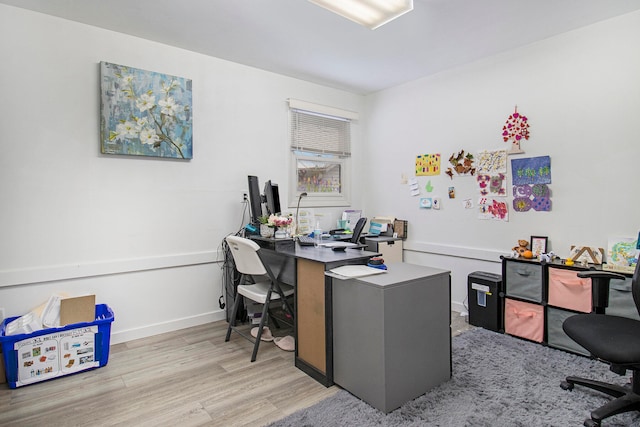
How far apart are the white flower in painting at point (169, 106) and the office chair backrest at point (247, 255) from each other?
1334mm

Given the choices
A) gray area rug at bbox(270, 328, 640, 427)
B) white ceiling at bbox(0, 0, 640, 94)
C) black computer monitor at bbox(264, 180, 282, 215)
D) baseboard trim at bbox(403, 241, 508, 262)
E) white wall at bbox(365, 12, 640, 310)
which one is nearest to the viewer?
gray area rug at bbox(270, 328, 640, 427)

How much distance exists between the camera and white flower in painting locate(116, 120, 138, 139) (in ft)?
9.62

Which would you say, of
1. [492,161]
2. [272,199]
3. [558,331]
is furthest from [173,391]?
[492,161]

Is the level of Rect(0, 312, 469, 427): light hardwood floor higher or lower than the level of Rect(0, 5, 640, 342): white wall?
lower

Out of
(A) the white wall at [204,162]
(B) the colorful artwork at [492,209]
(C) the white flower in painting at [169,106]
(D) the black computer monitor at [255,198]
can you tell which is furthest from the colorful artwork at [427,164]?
(C) the white flower in painting at [169,106]

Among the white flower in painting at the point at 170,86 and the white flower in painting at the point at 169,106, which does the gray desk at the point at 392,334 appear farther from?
the white flower in painting at the point at 170,86

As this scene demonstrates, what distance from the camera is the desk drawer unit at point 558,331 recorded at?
2713mm

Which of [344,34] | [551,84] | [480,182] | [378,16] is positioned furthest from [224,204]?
[551,84]

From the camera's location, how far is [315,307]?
7.75 feet

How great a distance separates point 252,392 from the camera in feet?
7.27

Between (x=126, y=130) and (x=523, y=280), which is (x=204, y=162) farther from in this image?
(x=523, y=280)

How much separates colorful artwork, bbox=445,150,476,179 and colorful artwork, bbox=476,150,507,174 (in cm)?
8

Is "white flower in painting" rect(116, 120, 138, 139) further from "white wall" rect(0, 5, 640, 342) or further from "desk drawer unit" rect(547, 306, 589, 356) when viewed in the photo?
"desk drawer unit" rect(547, 306, 589, 356)

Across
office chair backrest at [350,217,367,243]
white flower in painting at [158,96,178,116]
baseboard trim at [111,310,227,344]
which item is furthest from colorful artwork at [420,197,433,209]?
white flower in painting at [158,96,178,116]
